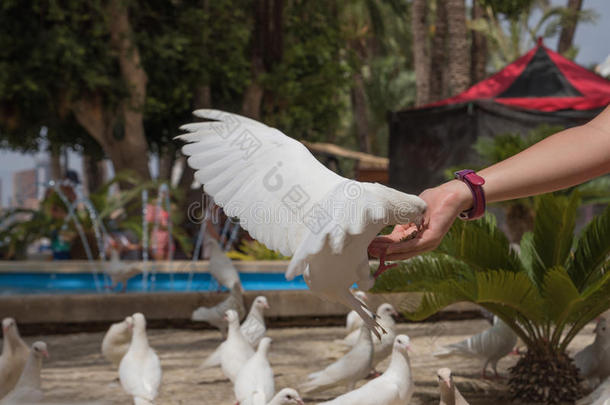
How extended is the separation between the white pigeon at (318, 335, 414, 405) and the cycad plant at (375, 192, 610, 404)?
0.44 meters

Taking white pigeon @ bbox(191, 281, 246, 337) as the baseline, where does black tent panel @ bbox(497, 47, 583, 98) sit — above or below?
above

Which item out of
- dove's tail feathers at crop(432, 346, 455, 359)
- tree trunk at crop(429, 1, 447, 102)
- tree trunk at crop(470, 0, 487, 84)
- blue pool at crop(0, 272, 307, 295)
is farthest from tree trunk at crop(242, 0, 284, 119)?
dove's tail feathers at crop(432, 346, 455, 359)

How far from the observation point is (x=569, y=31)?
2342 centimetres

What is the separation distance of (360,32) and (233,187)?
1150 inches

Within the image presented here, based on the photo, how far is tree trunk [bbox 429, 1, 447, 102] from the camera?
18594mm

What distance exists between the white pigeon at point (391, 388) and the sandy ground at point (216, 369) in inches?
36.4

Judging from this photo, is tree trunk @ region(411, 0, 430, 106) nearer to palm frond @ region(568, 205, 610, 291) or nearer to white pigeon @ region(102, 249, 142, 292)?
white pigeon @ region(102, 249, 142, 292)

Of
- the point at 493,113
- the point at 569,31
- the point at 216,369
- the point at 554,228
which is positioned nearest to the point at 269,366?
the point at 216,369

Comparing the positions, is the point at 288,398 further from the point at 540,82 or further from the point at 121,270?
the point at 540,82

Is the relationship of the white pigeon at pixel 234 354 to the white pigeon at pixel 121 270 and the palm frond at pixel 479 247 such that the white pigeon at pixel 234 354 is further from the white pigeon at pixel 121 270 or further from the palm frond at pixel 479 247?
the white pigeon at pixel 121 270

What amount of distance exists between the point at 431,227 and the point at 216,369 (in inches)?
193

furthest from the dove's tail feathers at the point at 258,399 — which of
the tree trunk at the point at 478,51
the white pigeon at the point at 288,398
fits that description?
the tree trunk at the point at 478,51

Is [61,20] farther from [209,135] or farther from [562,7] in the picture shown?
[562,7]


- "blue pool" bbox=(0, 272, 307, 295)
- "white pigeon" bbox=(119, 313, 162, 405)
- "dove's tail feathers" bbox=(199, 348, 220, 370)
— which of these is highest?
"white pigeon" bbox=(119, 313, 162, 405)
